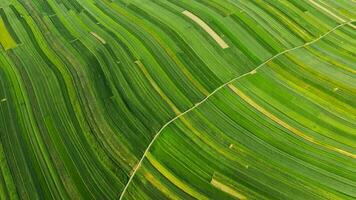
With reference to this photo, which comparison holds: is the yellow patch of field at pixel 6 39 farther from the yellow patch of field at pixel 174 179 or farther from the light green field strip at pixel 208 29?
the yellow patch of field at pixel 174 179

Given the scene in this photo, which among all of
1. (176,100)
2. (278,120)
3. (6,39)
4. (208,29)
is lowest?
(278,120)

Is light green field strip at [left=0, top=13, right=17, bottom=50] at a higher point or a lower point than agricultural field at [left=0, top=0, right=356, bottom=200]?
higher

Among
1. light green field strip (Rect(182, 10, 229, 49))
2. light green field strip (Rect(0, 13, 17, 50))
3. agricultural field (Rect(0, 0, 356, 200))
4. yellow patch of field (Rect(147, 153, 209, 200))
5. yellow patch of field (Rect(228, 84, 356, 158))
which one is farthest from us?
light green field strip (Rect(182, 10, 229, 49))

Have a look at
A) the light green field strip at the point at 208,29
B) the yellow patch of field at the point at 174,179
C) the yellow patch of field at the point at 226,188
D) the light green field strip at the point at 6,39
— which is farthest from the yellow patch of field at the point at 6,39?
the yellow patch of field at the point at 226,188

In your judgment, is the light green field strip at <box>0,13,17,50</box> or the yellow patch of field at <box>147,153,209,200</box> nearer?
the yellow patch of field at <box>147,153,209,200</box>

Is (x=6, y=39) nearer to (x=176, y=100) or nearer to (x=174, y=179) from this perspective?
(x=176, y=100)

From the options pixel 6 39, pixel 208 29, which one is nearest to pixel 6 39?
pixel 6 39

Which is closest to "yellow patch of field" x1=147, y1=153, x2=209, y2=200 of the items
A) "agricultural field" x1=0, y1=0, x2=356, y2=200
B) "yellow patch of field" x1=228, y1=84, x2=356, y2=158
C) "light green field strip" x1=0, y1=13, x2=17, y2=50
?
"agricultural field" x1=0, y1=0, x2=356, y2=200

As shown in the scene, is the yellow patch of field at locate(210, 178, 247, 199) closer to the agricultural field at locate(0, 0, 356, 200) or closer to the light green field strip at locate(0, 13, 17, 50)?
the agricultural field at locate(0, 0, 356, 200)

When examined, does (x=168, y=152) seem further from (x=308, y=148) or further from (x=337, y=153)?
(x=337, y=153)
